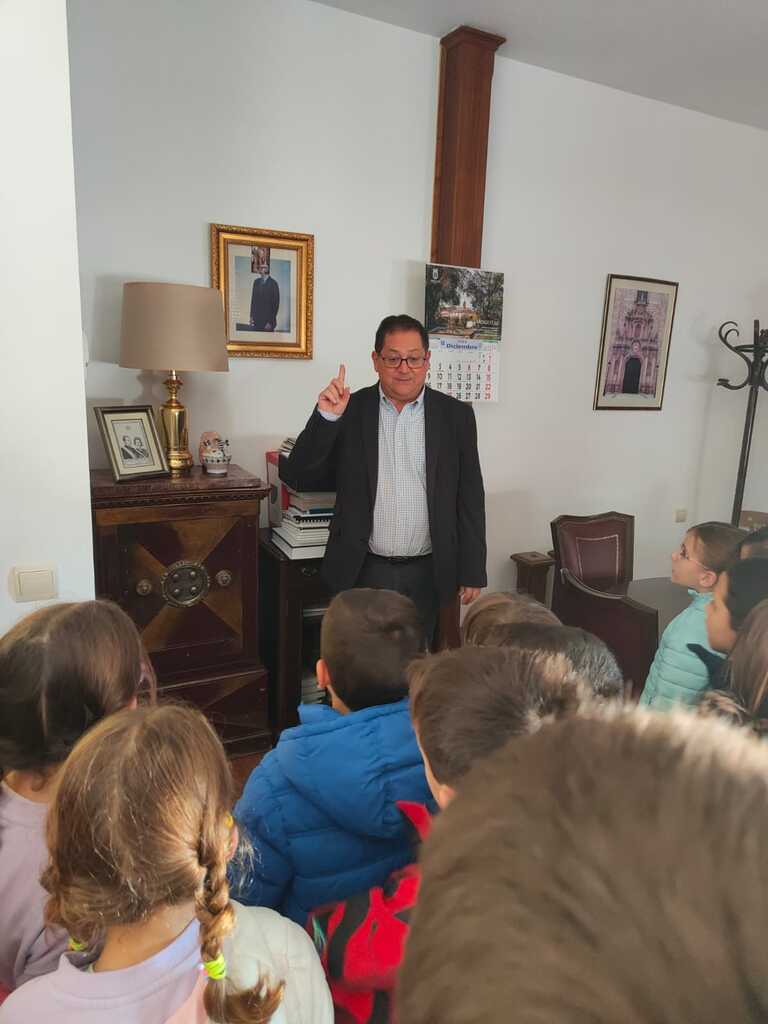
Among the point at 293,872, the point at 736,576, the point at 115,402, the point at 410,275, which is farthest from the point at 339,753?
the point at 410,275

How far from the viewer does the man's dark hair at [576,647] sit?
3.62 feet

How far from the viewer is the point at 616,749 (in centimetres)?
29

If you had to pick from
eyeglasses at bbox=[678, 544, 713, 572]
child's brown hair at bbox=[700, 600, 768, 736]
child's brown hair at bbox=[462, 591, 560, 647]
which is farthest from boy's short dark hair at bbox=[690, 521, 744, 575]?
child's brown hair at bbox=[462, 591, 560, 647]

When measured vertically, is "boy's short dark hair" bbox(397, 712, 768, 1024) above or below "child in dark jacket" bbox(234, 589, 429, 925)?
above

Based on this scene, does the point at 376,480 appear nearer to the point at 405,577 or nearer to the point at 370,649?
the point at 405,577

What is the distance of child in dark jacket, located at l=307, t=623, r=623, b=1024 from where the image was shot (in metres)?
0.79

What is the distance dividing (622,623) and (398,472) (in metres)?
1.12

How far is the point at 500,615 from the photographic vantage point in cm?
136

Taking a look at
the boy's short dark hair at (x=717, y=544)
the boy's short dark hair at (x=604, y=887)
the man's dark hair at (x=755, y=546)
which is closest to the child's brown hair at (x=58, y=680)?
the boy's short dark hair at (x=604, y=887)

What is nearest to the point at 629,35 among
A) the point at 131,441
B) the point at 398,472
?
the point at 398,472

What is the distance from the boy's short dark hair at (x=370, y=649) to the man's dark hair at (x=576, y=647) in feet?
0.56

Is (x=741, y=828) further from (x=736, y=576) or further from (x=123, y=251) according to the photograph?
(x=123, y=251)

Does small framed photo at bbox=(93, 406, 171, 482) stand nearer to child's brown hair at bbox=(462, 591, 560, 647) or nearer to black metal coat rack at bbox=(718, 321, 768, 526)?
child's brown hair at bbox=(462, 591, 560, 647)

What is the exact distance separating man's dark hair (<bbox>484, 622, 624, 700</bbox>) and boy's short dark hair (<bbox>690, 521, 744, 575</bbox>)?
3.22 feet
